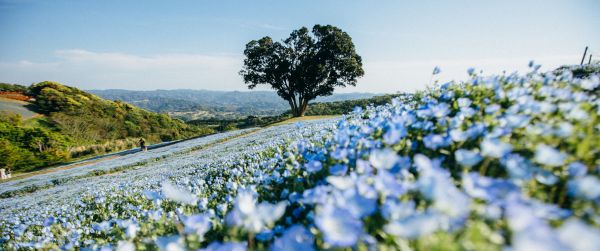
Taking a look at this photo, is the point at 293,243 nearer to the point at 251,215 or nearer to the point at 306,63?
the point at 251,215

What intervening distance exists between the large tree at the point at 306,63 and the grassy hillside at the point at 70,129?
2500 centimetres

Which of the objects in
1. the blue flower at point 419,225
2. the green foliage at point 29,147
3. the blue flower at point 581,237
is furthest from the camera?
the green foliage at point 29,147

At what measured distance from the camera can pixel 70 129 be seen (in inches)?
1916

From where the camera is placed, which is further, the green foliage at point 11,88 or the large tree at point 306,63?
the green foliage at point 11,88

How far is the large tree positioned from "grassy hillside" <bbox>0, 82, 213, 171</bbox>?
82.0 ft

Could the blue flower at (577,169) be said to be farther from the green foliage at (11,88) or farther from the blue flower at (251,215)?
the green foliage at (11,88)

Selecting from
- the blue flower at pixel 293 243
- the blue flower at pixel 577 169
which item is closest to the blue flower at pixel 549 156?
the blue flower at pixel 577 169

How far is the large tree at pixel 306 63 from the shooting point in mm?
40500

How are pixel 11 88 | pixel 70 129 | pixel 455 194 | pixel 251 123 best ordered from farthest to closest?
pixel 11 88
pixel 251 123
pixel 70 129
pixel 455 194

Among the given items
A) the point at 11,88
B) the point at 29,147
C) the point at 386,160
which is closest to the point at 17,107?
the point at 11,88

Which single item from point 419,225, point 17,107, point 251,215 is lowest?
point 17,107

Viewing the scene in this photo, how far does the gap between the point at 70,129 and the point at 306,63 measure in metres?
41.6

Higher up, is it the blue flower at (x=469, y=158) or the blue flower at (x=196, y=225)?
the blue flower at (x=469, y=158)

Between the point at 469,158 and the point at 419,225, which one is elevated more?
the point at 469,158
